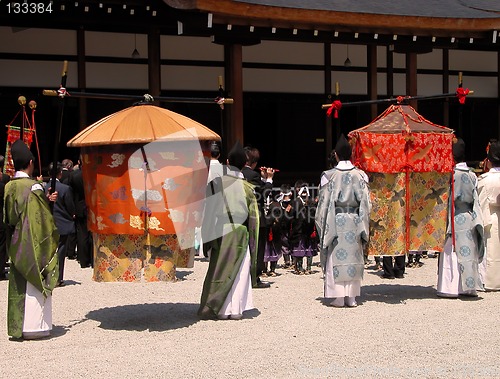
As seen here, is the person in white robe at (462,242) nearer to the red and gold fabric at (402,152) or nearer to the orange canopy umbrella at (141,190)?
the red and gold fabric at (402,152)

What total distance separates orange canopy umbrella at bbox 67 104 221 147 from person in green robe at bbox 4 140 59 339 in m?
0.52

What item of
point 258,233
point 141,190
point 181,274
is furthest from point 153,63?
point 141,190

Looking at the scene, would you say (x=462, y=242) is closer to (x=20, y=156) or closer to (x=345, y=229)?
(x=345, y=229)

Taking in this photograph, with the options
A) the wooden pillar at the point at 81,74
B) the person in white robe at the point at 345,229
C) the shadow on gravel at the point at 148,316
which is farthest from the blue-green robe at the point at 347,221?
the wooden pillar at the point at 81,74

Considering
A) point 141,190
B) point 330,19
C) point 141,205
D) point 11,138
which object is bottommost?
point 141,205

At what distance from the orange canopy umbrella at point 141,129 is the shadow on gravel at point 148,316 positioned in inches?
64.9

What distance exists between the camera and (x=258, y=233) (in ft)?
26.4

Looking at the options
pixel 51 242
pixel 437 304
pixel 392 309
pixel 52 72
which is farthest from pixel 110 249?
pixel 52 72

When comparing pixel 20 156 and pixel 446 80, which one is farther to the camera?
pixel 446 80

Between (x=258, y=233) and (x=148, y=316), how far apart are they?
141cm

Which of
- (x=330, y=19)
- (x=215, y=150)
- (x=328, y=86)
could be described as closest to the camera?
(x=215, y=150)

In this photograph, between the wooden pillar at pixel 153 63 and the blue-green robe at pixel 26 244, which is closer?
the blue-green robe at pixel 26 244

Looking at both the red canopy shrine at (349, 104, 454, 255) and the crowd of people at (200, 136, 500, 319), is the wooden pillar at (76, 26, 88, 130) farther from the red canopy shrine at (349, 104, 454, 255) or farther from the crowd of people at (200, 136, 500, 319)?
the red canopy shrine at (349, 104, 454, 255)

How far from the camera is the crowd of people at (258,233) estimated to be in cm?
657
